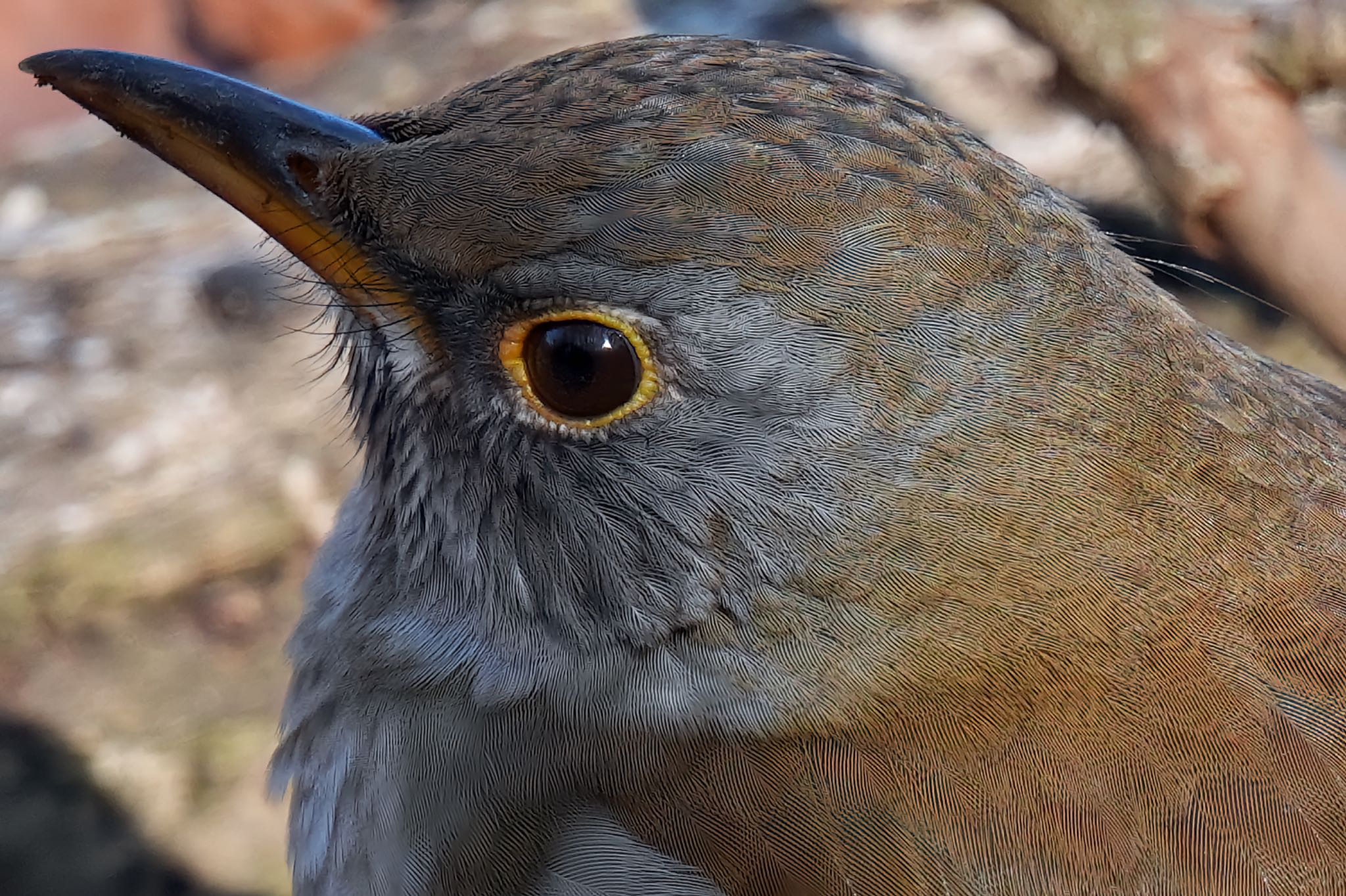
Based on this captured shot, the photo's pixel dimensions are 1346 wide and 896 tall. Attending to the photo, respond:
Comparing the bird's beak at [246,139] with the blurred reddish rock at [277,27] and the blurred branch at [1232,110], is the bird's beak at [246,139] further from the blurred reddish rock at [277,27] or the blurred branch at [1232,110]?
the blurred reddish rock at [277,27]

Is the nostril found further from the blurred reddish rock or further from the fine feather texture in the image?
the blurred reddish rock

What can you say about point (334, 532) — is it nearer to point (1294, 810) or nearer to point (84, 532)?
point (1294, 810)

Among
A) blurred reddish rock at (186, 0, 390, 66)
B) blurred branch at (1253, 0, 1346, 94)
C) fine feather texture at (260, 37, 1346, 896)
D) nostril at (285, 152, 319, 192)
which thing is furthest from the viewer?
blurred reddish rock at (186, 0, 390, 66)

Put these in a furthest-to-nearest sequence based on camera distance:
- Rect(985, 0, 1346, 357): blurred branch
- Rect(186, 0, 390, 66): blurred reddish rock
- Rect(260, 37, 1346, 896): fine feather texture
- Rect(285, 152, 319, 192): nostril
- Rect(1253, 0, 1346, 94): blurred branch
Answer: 1. Rect(186, 0, 390, 66): blurred reddish rock
2. Rect(985, 0, 1346, 357): blurred branch
3. Rect(1253, 0, 1346, 94): blurred branch
4. Rect(285, 152, 319, 192): nostril
5. Rect(260, 37, 1346, 896): fine feather texture

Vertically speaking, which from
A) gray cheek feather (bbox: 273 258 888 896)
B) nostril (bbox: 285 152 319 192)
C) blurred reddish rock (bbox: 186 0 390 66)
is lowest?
gray cheek feather (bbox: 273 258 888 896)

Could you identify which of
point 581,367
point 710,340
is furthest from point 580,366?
point 710,340

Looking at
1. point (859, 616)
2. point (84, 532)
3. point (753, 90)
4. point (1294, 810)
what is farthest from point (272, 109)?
point (84, 532)

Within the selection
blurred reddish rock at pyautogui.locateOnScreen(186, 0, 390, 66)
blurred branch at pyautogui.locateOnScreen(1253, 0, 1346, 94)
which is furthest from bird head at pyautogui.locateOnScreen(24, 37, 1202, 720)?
blurred reddish rock at pyautogui.locateOnScreen(186, 0, 390, 66)

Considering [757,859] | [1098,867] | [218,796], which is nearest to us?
[1098,867]
